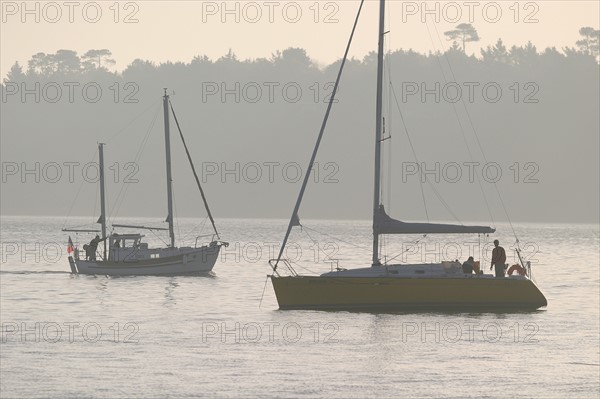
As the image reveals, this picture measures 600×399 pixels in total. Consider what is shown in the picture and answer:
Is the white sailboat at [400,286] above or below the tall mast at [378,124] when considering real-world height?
below

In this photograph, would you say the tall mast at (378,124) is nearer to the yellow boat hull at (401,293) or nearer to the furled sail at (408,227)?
the furled sail at (408,227)

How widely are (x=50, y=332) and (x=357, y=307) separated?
1188 centimetres

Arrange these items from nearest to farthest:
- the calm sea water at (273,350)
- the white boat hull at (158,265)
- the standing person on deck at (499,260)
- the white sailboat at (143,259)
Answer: the calm sea water at (273,350)
the standing person on deck at (499,260)
the white sailboat at (143,259)
the white boat hull at (158,265)

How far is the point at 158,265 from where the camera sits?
255 feet

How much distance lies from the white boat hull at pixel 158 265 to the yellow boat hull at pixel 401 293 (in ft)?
96.7

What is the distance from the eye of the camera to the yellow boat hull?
157 feet

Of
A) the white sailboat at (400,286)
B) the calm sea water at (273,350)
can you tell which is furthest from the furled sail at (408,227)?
the calm sea water at (273,350)

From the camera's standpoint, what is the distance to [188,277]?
82.7 m

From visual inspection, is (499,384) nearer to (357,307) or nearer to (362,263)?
(357,307)

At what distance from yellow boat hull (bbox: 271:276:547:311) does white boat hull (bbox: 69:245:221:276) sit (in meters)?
29.5

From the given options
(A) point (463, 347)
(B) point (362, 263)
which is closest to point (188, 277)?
(B) point (362, 263)

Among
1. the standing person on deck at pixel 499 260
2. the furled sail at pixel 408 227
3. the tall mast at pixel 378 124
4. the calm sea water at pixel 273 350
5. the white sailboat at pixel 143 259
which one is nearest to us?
the calm sea water at pixel 273 350

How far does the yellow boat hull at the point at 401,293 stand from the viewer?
48.0 metres

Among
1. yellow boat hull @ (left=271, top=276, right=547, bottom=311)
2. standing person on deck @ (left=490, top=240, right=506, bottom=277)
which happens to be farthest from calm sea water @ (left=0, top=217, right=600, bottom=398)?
standing person on deck @ (left=490, top=240, right=506, bottom=277)
